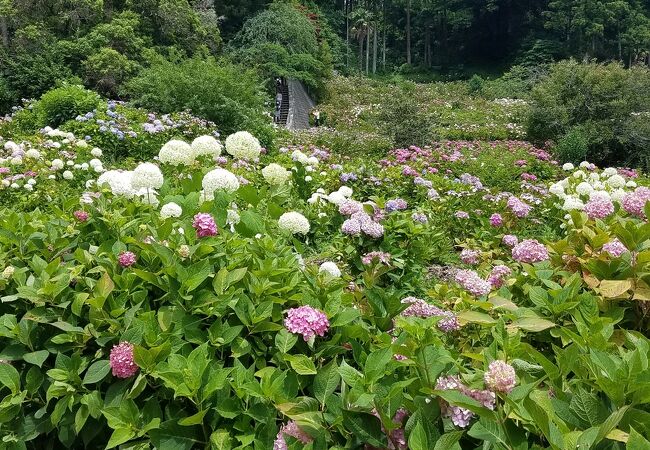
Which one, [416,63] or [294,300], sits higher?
[294,300]

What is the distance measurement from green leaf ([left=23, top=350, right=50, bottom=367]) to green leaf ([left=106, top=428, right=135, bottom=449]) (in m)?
0.37

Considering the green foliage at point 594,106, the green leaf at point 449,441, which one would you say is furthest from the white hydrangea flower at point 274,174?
the green foliage at point 594,106

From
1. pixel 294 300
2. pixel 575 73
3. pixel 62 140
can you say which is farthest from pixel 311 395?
pixel 575 73

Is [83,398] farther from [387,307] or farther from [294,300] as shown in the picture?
[387,307]

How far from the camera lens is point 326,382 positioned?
110 centimetres

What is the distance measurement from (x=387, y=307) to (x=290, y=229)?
2.28 ft

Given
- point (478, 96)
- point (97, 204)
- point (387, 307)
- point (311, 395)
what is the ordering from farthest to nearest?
point (478, 96), point (97, 204), point (387, 307), point (311, 395)

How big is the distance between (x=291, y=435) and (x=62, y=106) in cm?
960

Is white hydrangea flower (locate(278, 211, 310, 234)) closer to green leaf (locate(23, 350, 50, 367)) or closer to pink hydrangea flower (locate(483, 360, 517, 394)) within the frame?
green leaf (locate(23, 350, 50, 367))

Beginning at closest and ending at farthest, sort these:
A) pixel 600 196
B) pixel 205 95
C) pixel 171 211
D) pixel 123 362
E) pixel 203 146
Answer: pixel 123 362 < pixel 171 211 < pixel 600 196 < pixel 203 146 < pixel 205 95

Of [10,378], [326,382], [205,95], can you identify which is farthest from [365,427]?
[205,95]

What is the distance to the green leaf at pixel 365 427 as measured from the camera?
97 cm

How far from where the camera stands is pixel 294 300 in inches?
57.6

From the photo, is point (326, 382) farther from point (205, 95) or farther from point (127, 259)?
point (205, 95)
